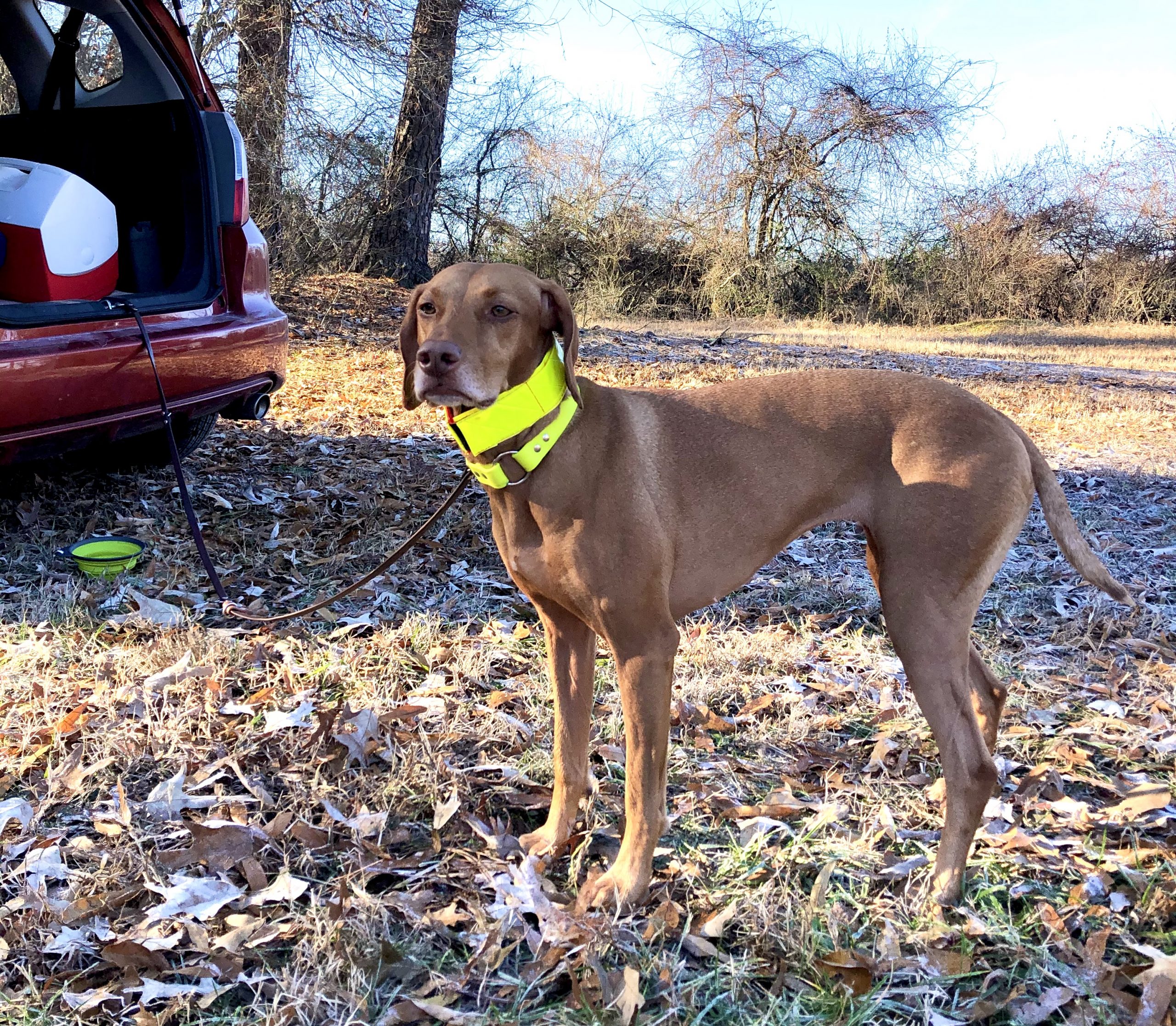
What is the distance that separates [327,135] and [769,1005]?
1091 centimetres

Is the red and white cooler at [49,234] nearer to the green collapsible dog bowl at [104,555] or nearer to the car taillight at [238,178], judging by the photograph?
the car taillight at [238,178]

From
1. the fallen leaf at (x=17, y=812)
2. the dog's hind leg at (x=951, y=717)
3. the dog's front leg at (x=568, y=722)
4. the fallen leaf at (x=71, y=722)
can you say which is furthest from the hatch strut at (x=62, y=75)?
the dog's hind leg at (x=951, y=717)

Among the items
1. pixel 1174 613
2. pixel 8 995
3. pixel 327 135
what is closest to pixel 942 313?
pixel 327 135

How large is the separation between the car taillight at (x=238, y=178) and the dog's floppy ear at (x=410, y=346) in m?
2.66

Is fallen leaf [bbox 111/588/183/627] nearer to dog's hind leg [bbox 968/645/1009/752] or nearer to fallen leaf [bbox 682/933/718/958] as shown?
fallen leaf [bbox 682/933/718/958]

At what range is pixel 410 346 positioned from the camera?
7.96ft

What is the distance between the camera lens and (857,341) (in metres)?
12.7

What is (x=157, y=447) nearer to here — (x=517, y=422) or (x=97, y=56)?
(x=517, y=422)

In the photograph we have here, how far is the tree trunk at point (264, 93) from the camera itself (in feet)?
30.5

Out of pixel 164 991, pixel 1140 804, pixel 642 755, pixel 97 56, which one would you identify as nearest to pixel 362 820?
pixel 164 991

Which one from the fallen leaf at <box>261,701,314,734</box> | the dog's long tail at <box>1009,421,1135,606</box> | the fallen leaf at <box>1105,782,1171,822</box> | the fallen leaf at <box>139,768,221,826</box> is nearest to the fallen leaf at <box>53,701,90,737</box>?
the fallen leaf at <box>139,768,221,826</box>

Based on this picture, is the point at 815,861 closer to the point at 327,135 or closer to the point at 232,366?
the point at 232,366

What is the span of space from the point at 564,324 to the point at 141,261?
3597 millimetres

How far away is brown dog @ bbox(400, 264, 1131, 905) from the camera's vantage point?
2.22 metres
